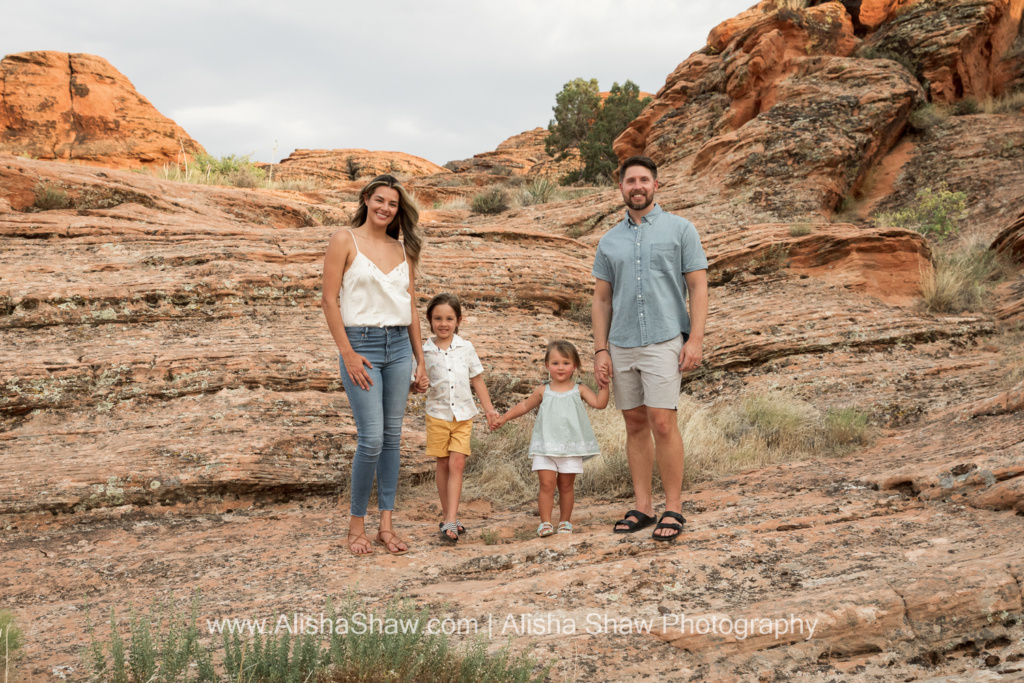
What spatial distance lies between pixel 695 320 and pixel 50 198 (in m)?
7.83

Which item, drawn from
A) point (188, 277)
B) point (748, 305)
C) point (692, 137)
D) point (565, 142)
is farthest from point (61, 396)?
point (565, 142)

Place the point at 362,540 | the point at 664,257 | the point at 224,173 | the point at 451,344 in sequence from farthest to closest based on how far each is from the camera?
the point at 224,173, the point at 451,344, the point at 362,540, the point at 664,257

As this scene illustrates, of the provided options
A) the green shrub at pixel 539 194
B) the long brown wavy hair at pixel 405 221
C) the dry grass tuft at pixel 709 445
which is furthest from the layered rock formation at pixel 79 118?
the long brown wavy hair at pixel 405 221

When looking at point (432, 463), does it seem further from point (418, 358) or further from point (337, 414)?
point (418, 358)

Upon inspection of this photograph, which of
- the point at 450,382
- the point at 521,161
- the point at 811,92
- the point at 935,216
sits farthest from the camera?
the point at 521,161

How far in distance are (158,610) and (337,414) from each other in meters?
2.61

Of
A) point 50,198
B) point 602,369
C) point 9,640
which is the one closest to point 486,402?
point 602,369

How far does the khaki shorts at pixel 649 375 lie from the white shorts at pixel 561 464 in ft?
1.52

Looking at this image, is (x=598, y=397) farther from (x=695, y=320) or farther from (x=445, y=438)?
(x=445, y=438)

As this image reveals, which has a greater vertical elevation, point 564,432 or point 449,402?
point 449,402

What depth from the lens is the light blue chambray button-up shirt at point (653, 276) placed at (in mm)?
3764

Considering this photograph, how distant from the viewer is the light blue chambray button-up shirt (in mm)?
3764

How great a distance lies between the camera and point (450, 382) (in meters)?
4.27

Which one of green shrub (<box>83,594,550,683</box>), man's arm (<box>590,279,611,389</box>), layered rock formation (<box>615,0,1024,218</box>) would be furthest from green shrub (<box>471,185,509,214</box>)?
green shrub (<box>83,594,550,683</box>)
